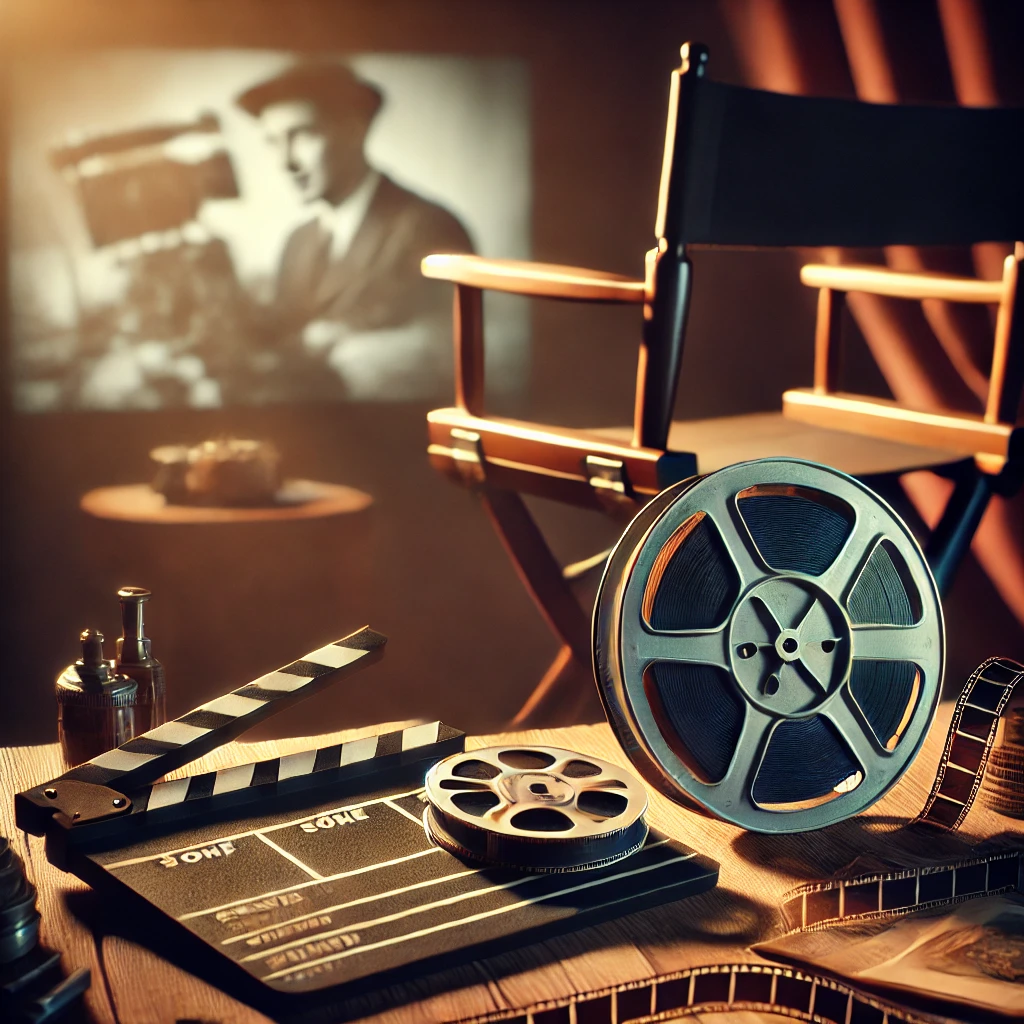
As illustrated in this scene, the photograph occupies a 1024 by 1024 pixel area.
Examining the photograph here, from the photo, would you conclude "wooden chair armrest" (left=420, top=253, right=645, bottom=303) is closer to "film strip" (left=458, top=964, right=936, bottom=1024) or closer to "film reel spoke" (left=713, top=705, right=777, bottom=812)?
"film reel spoke" (left=713, top=705, right=777, bottom=812)

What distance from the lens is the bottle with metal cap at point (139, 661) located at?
1165mm

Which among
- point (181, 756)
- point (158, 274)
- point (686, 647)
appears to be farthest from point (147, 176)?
point (686, 647)

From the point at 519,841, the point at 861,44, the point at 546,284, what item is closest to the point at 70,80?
the point at 861,44

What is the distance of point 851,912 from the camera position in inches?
35.7

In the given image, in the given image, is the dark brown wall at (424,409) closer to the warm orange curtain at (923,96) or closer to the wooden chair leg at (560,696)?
the warm orange curtain at (923,96)

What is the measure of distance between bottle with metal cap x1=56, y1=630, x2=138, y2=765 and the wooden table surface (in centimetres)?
7

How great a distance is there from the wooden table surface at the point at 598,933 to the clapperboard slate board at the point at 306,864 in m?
0.02

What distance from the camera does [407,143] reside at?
3.58 metres

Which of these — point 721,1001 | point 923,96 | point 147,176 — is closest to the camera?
point 721,1001

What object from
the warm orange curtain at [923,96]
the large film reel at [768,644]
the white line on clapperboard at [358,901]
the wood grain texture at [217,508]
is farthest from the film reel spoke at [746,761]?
the wood grain texture at [217,508]

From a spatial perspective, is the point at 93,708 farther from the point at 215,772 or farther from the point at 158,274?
the point at 158,274

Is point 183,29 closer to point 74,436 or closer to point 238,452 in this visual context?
point 74,436

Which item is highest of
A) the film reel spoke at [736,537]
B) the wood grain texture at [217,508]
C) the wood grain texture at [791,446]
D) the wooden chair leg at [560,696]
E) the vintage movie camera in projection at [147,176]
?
the vintage movie camera in projection at [147,176]

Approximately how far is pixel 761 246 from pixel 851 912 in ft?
2.61
